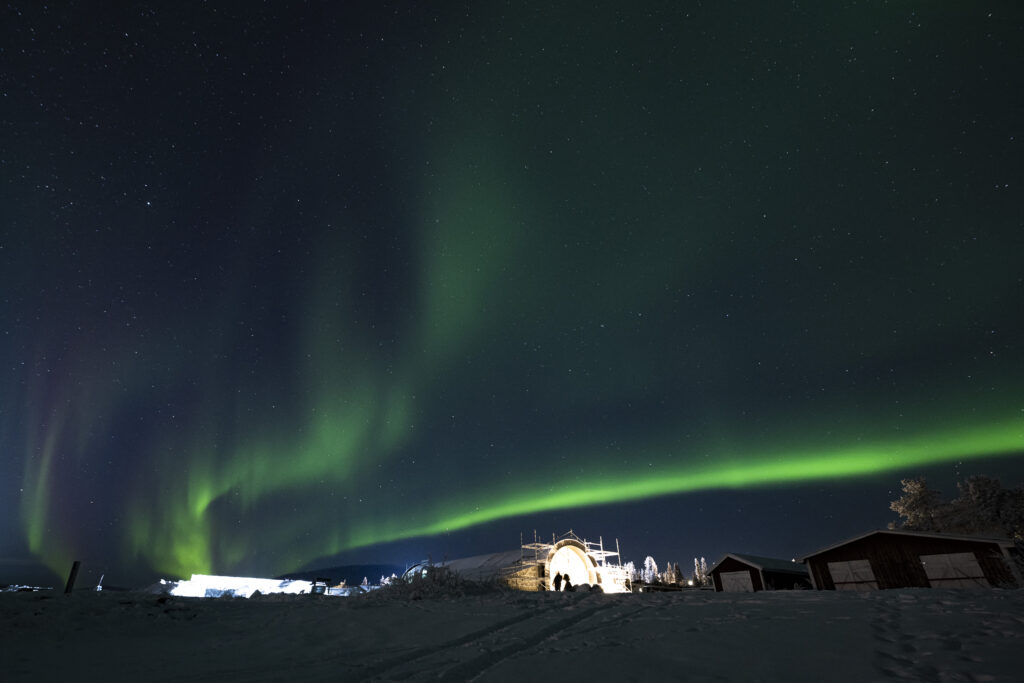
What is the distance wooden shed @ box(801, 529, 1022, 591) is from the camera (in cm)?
2305

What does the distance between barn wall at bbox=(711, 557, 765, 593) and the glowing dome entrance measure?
60.1 feet

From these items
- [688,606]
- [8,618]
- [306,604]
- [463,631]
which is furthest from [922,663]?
[8,618]

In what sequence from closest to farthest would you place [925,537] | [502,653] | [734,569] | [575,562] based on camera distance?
1. [502,653]
2. [925,537]
3. [734,569]
4. [575,562]

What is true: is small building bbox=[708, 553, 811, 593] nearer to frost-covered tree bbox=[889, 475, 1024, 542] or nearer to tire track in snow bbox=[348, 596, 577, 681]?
frost-covered tree bbox=[889, 475, 1024, 542]

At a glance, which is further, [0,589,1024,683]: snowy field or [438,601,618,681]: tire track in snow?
[438,601,618,681]: tire track in snow

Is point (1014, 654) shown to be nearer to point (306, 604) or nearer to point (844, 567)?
point (306, 604)

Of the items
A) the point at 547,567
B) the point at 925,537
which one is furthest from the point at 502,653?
the point at 547,567

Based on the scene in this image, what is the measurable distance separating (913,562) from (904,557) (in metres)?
0.44

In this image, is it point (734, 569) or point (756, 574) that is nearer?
point (756, 574)

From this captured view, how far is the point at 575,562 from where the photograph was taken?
168ft

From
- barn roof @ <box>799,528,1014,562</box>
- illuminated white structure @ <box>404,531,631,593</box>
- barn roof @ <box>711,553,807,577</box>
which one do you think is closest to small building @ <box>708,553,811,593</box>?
barn roof @ <box>711,553,807,577</box>

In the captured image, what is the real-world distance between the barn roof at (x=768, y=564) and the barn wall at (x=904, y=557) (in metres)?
3.23

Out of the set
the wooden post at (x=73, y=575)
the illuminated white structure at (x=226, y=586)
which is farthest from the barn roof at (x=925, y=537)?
the illuminated white structure at (x=226, y=586)

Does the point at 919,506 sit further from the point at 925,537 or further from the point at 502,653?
the point at 502,653
